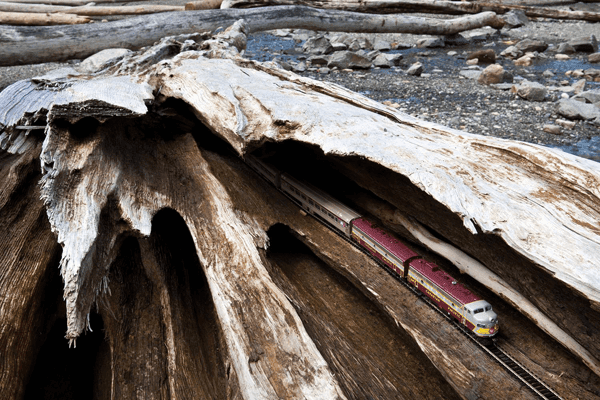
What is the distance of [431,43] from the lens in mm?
10555

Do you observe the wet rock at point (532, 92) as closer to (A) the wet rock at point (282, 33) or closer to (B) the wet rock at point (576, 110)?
(B) the wet rock at point (576, 110)

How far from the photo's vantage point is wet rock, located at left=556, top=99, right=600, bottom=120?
6.36 meters

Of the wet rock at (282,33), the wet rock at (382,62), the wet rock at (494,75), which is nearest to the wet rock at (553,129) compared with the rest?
the wet rock at (494,75)

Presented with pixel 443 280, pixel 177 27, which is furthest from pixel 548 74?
pixel 443 280

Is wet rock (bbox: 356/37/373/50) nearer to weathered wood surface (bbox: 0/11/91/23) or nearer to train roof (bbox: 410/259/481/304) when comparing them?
weathered wood surface (bbox: 0/11/91/23)

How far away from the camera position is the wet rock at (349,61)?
9.05m

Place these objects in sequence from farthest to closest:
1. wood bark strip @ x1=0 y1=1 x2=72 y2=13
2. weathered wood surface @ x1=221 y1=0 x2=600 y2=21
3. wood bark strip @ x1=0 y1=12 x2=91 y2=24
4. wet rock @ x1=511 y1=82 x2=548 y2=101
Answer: wood bark strip @ x1=0 y1=1 x2=72 y2=13 < weathered wood surface @ x1=221 y1=0 x2=600 y2=21 < wood bark strip @ x1=0 y1=12 x2=91 y2=24 < wet rock @ x1=511 y1=82 x2=548 y2=101

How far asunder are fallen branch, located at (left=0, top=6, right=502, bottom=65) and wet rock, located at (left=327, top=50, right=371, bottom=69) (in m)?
1.33

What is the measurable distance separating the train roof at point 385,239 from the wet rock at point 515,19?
10.3 meters

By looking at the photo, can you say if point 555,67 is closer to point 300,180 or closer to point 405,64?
point 405,64

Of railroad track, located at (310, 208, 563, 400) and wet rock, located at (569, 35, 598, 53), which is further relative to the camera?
wet rock, located at (569, 35, 598, 53)

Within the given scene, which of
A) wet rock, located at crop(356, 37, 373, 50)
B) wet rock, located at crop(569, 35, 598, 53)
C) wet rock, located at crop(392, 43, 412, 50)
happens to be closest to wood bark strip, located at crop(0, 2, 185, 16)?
wet rock, located at crop(356, 37, 373, 50)

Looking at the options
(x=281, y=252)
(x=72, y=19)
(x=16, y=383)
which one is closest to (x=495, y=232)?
(x=281, y=252)

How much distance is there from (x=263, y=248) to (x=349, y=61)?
22.5 feet
